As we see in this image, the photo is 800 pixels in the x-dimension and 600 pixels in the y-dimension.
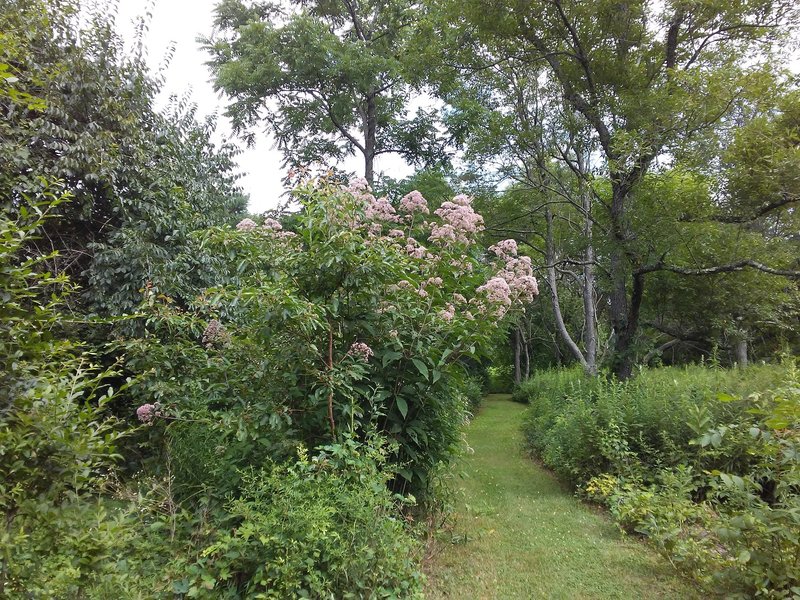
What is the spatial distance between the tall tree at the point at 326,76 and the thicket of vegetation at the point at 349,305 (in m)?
0.17

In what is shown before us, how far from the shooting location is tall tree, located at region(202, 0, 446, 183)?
36.6 ft

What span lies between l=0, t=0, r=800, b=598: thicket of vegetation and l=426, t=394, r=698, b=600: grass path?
0.31 meters

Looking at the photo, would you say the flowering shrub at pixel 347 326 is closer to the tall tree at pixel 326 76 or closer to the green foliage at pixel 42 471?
the green foliage at pixel 42 471

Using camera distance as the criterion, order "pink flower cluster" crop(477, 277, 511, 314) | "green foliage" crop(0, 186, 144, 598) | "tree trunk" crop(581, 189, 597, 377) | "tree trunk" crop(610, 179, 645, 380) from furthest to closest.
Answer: "tree trunk" crop(581, 189, 597, 377) → "tree trunk" crop(610, 179, 645, 380) → "pink flower cluster" crop(477, 277, 511, 314) → "green foliage" crop(0, 186, 144, 598)

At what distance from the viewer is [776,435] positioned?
248cm

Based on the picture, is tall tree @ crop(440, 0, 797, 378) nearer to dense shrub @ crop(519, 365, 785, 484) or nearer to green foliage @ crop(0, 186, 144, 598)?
dense shrub @ crop(519, 365, 785, 484)

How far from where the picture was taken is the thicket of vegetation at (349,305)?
6.55 feet

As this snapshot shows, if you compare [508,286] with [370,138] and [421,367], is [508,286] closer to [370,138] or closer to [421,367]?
[421,367]

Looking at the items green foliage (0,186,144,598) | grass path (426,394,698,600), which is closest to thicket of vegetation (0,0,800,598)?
green foliage (0,186,144,598)

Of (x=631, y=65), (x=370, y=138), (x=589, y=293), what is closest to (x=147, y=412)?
(x=631, y=65)

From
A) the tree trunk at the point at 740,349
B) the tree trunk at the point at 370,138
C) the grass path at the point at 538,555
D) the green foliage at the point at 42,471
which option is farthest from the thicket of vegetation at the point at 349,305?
the tree trunk at the point at 740,349

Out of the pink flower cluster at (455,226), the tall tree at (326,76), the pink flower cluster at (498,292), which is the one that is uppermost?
the tall tree at (326,76)

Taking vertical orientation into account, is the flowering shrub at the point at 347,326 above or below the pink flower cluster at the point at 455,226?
below

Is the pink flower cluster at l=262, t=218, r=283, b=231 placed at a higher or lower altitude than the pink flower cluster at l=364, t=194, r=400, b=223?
lower
